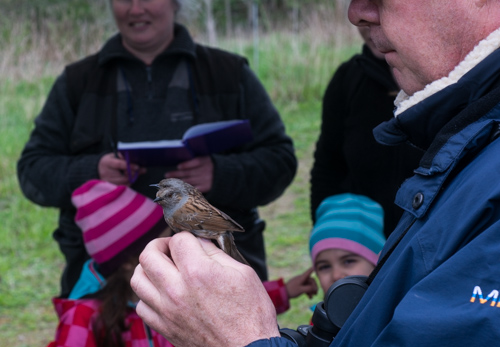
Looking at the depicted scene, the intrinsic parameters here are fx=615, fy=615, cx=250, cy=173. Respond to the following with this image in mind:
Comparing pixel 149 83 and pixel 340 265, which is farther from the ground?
pixel 149 83

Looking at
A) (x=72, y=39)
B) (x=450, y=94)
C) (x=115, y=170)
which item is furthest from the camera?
(x=72, y=39)

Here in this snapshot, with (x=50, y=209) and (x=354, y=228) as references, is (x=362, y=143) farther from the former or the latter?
(x=50, y=209)

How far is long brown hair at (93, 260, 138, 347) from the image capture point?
9.20ft

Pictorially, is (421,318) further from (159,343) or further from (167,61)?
(167,61)

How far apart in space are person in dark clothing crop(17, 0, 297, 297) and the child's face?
0.45 m

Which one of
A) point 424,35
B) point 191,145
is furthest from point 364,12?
point 191,145

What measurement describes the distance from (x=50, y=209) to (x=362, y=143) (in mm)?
4563

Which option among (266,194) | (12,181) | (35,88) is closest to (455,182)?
(266,194)

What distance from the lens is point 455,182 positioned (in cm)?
121

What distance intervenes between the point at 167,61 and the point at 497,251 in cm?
281

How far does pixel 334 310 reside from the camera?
150cm

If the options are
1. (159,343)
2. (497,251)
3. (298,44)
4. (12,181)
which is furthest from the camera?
(298,44)

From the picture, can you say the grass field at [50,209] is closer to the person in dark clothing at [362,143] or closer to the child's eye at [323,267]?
the child's eye at [323,267]

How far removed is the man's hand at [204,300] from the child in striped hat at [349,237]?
1716 mm
